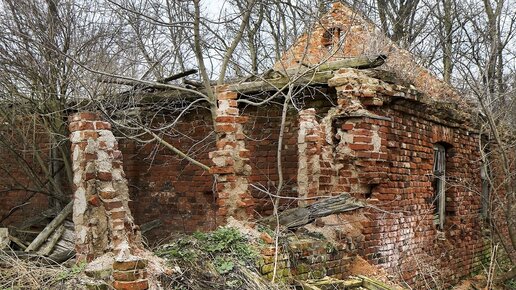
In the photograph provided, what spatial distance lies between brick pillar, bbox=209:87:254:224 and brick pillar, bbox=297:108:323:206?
93cm

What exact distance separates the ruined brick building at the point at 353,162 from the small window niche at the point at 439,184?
0.02 meters

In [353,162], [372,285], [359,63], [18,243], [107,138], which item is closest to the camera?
[107,138]

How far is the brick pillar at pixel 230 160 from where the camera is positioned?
5.85 metres

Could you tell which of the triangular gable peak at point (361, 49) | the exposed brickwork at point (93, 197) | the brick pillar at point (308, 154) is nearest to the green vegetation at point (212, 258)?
the exposed brickwork at point (93, 197)

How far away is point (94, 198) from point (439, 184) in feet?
21.3

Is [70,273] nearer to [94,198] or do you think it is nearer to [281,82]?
[94,198]

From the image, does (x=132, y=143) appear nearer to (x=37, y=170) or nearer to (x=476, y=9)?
(x=37, y=170)

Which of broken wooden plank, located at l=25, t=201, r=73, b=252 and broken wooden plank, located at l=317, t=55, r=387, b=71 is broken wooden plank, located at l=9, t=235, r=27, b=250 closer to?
broken wooden plank, located at l=25, t=201, r=73, b=252

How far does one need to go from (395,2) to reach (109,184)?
16.5 m

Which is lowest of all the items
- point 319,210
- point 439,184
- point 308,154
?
point 319,210

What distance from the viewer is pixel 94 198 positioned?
4457mm

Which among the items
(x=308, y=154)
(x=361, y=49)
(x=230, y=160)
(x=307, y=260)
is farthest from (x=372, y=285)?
(x=361, y=49)

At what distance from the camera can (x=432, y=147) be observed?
332 inches

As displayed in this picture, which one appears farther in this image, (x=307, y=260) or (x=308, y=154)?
(x=308, y=154)
